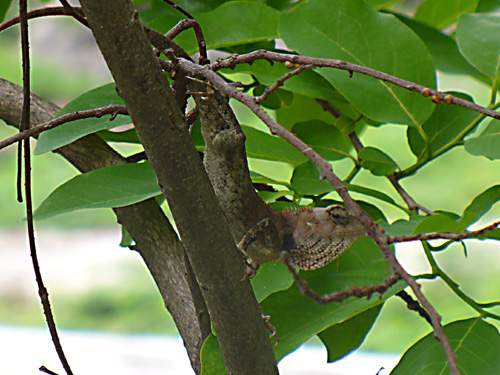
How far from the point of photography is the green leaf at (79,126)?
425 mm

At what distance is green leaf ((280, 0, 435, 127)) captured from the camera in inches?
18.6

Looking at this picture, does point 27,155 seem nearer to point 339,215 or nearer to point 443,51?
point 339,215

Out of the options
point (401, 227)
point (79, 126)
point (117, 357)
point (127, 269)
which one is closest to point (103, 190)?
point (79, 126)

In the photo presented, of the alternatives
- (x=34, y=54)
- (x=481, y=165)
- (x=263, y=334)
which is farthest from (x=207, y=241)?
(x=34, y=54)

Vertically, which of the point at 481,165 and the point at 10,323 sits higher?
the point at 481,165

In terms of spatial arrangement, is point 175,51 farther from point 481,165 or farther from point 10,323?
point 481,165

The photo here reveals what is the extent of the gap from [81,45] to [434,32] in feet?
13.1

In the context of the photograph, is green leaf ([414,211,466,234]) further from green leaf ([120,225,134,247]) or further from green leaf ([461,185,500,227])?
green leaf ([120,225,134,247])

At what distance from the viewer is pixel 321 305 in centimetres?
43

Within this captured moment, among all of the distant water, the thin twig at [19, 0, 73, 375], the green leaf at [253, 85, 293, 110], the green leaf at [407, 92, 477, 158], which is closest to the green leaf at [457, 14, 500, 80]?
the green leaf at [407, 92, 477, 158]

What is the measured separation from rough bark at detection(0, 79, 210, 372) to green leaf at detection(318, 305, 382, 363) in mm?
80

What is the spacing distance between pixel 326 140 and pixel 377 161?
0.13 ft

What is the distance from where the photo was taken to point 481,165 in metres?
3.23

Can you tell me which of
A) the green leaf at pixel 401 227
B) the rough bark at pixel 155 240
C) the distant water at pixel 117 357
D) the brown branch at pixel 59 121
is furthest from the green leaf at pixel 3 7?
the distant water at pixel 117 357
